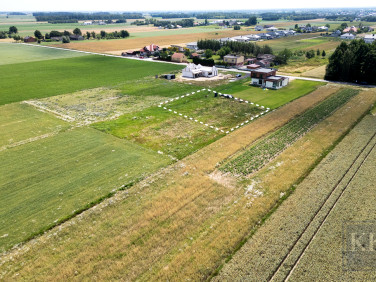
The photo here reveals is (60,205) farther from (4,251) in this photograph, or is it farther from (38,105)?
(38,105)

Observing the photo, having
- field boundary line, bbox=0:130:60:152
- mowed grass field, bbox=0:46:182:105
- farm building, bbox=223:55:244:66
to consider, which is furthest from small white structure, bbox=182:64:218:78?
field boundary line, bbox=0:130:60:152

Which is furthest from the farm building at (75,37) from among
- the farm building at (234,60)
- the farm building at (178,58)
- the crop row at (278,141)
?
the crop row at (278,141)

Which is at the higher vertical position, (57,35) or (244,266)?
(57,35)

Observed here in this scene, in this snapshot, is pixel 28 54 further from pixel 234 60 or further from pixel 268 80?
pixel 268 80

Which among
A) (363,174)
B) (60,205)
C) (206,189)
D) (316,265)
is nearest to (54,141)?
(60,205)

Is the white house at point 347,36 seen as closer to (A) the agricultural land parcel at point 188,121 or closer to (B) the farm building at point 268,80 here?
(B) the farm building at point 268,80

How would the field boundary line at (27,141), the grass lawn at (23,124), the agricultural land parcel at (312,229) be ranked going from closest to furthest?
the agricultural land parcel at (312,229)
the field boundary line at (27,141)
the grass lawn at (23,124)

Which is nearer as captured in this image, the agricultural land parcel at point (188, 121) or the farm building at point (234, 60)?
the agricultural land parcel at point (188, 121)
